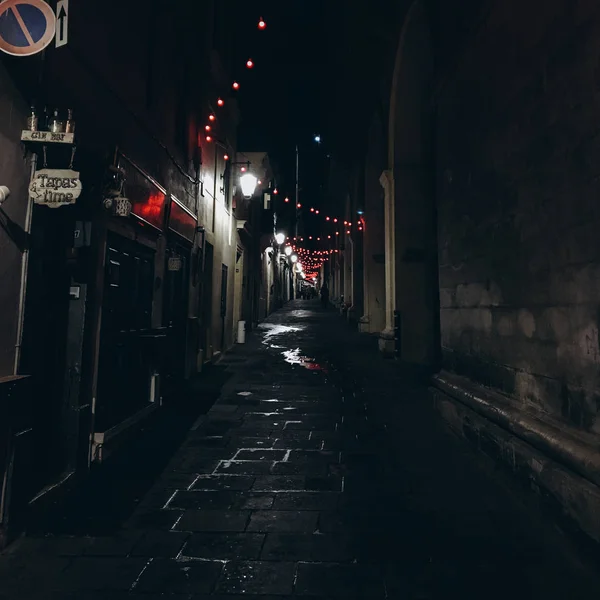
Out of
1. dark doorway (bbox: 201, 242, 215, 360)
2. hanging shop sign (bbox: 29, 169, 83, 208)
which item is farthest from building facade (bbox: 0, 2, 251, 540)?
dark doorway (bbox: 201, 242, 215, 360)

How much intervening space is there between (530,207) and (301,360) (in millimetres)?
8197

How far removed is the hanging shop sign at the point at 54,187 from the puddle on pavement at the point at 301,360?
24.8 ft

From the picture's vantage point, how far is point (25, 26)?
125 inches

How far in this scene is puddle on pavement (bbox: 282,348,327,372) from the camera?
1040 centimetres

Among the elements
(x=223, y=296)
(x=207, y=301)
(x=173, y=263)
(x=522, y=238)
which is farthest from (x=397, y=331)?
(x=522, y=238)

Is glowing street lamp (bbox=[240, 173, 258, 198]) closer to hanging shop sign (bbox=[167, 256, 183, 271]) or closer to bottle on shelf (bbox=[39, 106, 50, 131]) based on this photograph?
hanging shop sign (bbox=[167, 256, 183, 271])

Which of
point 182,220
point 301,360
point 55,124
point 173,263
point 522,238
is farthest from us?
point 301,360

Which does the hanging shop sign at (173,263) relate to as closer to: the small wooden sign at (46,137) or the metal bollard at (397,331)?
the small wooden sign at (46,137)

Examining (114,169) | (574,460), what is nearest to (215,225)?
(114,169)

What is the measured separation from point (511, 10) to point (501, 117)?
106 centimetres

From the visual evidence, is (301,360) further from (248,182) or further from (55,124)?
(55,124)

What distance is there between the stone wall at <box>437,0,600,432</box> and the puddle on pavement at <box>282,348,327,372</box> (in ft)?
16.1

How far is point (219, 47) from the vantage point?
11.3m

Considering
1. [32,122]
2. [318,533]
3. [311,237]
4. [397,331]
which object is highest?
[311,237]
